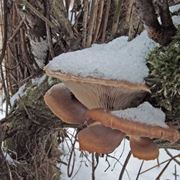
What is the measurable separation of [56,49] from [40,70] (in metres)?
0.09

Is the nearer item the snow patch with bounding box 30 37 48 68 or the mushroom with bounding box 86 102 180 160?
the mushroom with bounding box 86 102 180 160

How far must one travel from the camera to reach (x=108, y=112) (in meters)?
0.63

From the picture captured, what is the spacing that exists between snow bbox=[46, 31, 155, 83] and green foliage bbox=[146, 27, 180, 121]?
0.02 metres

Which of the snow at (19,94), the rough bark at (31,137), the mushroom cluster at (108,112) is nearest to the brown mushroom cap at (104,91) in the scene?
the mushroom cluster at (108,112)

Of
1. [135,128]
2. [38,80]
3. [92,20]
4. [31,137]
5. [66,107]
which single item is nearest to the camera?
[135,128]

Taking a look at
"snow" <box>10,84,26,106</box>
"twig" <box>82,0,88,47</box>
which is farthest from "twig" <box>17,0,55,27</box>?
"snow" <box>10,84,26,106</box>

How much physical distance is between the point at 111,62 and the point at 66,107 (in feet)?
0.44

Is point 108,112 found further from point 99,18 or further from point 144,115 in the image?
point 99,18

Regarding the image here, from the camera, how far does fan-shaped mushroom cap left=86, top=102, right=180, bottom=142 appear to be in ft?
1.96

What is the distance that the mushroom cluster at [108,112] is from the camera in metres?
0.60

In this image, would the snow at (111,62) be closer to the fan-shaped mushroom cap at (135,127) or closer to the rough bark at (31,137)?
the fan-shaped mushroom cap at (135,127)

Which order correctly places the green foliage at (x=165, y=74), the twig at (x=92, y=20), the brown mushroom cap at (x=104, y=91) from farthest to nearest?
the twig at (x=92, y=20) < the green foliage at (x=165, y=74) < the brown mushroom cap at (x=104, y=91)

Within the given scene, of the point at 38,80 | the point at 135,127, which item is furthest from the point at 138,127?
the point at 38,80

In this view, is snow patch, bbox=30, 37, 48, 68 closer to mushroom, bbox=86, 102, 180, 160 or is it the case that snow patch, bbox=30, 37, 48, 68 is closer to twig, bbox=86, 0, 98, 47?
twig, bbox=86, 0, 98, 47
